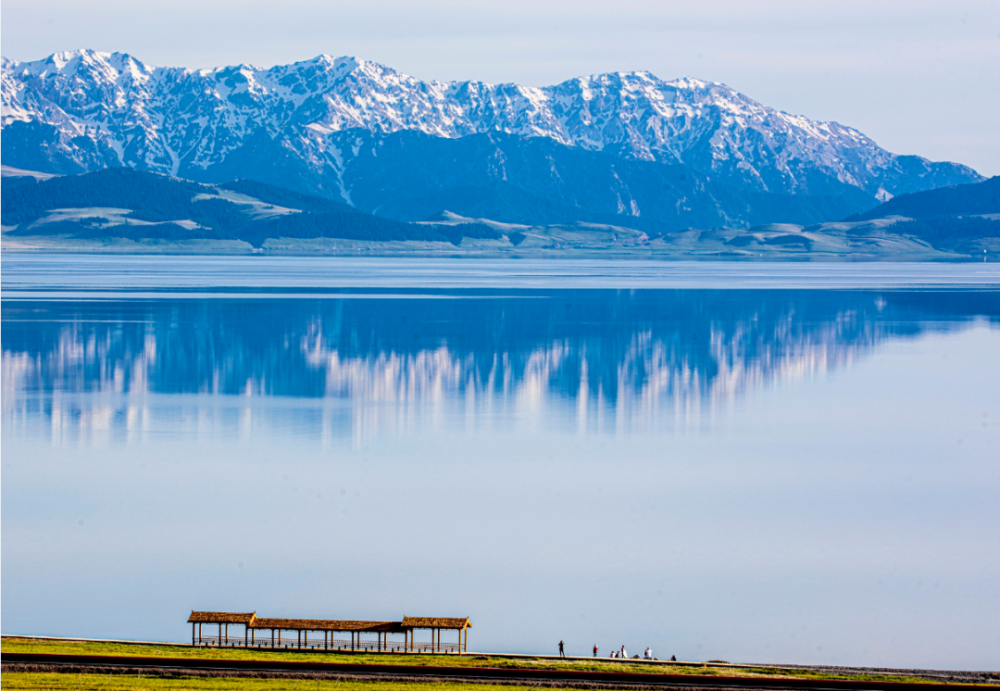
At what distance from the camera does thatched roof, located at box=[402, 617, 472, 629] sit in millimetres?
27078

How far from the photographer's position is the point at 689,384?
70.6 metres

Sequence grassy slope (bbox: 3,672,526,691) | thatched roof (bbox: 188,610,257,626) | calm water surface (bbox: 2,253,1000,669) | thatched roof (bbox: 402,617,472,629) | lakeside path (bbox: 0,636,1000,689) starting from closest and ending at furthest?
1. grassy slope (bbox: 3,672,526,691)
2. lakeside path (bbox: 0,636,1000,689)
3. thatched roof (bbox: 188,610,257,626)
4. thatched roof (bbox: 402,617,472,629)
5. calm water surface (bbox: 2,253,1000,669)

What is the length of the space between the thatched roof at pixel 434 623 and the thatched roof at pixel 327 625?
267 mm

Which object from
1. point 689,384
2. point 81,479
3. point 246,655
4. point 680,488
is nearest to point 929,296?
point 689,384

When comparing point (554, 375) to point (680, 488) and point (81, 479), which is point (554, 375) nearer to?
point (680, 488)

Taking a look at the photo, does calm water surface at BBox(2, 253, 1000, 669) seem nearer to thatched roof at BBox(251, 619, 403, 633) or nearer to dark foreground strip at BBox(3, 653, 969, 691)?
thatched roof at BBox(251, 619, 403, 633)

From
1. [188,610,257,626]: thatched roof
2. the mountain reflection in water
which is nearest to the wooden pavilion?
[188,610,257,626]: thatched roof

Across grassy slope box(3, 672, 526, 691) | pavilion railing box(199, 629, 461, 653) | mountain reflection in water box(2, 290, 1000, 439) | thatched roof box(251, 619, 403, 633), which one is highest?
mountain reflection in water box(2, 290, 1000, 439)

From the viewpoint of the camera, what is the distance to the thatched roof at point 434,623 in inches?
1066

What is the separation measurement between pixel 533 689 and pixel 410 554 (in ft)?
35.3

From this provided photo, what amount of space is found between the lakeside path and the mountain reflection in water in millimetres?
26131

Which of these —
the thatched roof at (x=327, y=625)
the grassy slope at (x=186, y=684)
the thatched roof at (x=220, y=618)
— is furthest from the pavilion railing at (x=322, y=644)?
the grassy slope at (x=186, y=684)

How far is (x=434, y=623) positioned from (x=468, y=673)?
2.65 m

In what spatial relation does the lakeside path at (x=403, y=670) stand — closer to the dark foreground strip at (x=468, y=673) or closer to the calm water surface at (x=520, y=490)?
the dark foreground strip at (x=468, y=673)
